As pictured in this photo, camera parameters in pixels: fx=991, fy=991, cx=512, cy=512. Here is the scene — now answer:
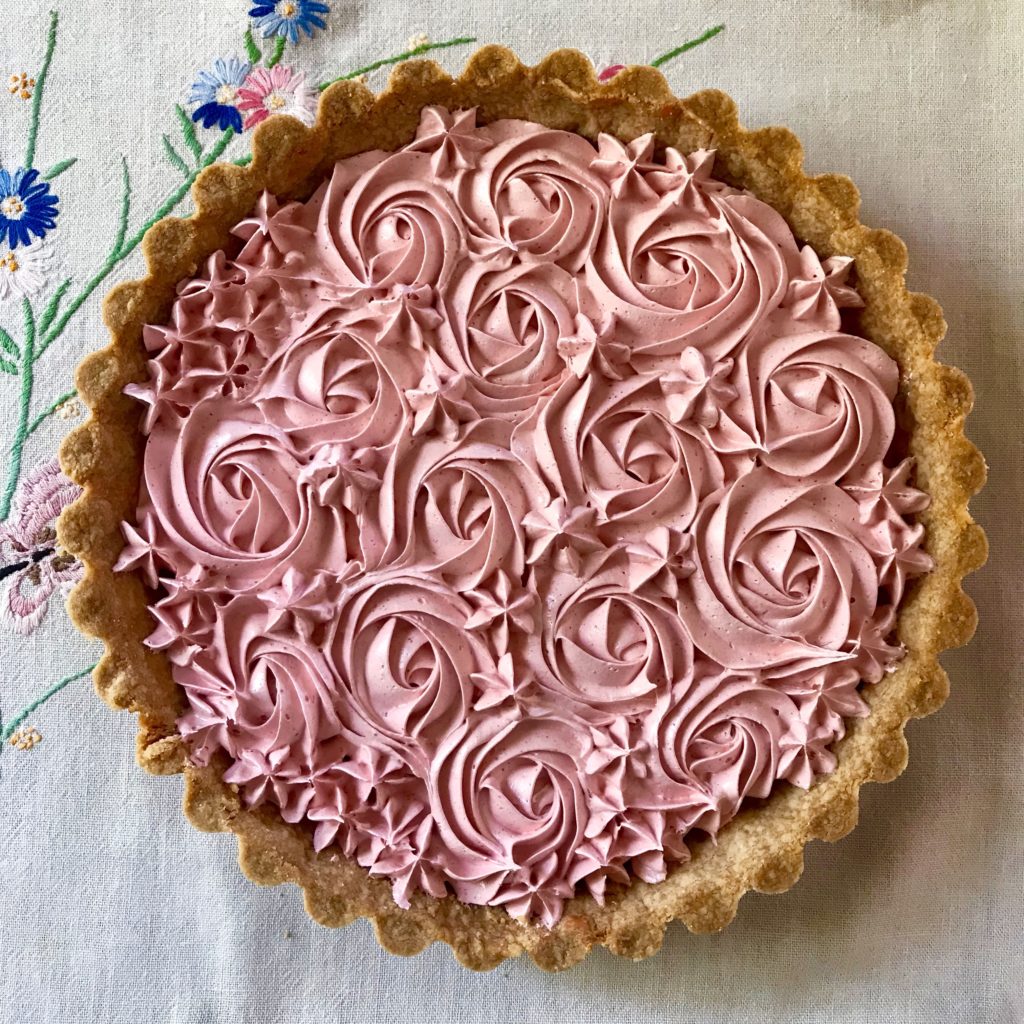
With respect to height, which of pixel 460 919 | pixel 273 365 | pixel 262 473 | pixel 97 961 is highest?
pixel 273 365

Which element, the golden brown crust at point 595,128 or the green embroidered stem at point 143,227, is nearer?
the golden brown crust at point 595,128

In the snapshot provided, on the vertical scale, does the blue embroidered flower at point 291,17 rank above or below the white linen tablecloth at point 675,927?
above

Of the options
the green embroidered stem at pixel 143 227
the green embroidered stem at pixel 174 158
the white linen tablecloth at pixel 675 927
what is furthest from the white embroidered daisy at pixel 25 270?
the green embroidered stem at pixel 174 158

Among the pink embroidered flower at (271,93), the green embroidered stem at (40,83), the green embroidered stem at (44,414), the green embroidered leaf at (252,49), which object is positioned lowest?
the green embroidered stem at (44,414)

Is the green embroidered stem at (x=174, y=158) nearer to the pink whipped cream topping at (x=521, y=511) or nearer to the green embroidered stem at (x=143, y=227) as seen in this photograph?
the green embroidered stem at (x=143, y=227)

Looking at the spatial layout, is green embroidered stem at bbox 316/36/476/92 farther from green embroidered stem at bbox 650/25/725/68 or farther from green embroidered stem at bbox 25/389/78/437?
green embroidered stem at bbox 25/389/78/437

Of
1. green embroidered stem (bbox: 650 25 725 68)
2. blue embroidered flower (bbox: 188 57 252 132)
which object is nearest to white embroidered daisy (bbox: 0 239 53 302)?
blue embroidered flower (bbox: 188 57 252 132)

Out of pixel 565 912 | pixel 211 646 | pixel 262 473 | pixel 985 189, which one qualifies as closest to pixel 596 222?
pixel 262 473

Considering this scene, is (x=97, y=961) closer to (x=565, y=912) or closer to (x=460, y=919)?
(x=460, y=919)
